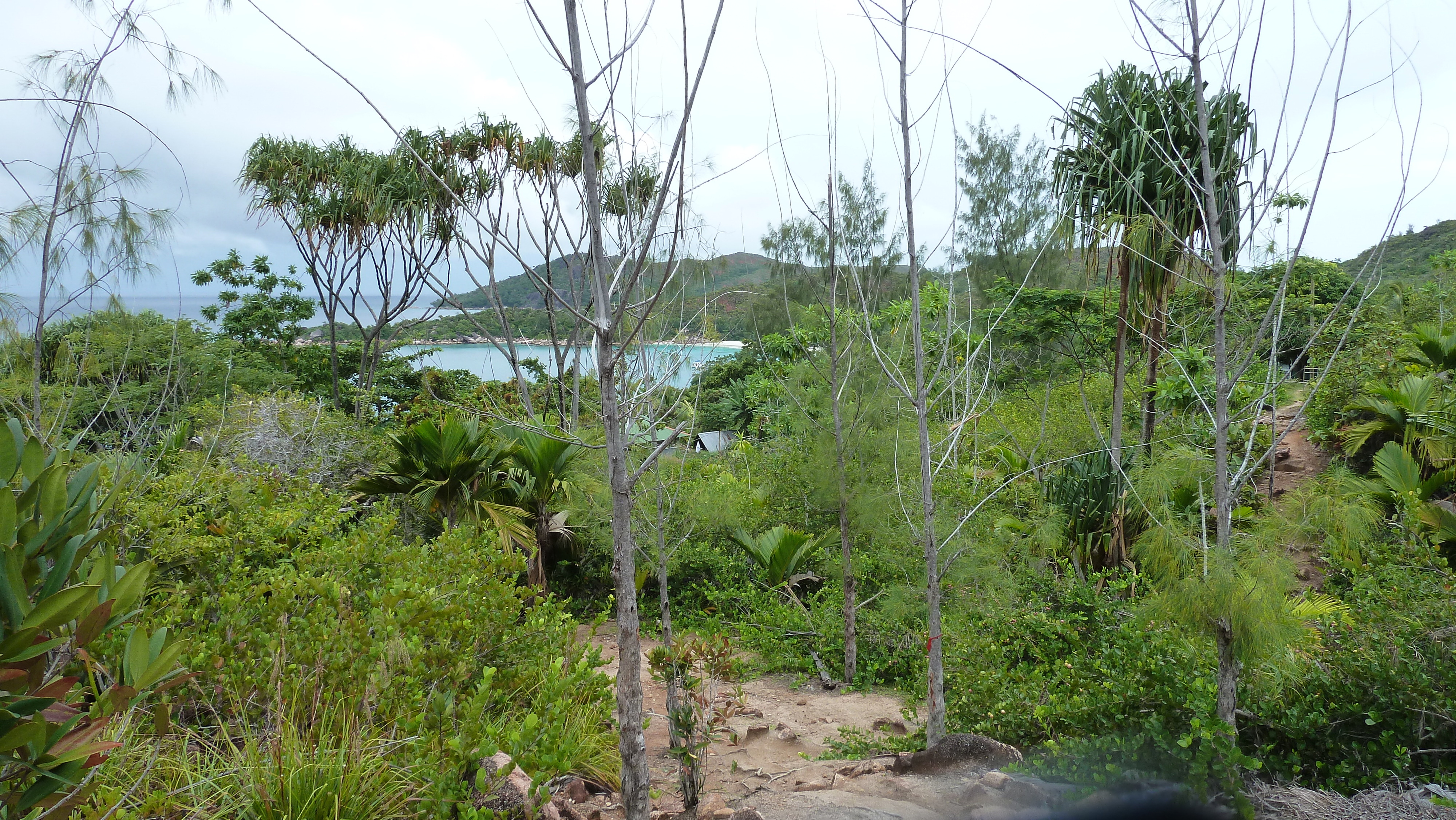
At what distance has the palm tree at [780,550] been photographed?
7770 millimetres

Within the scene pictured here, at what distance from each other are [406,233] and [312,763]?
12.7 meters

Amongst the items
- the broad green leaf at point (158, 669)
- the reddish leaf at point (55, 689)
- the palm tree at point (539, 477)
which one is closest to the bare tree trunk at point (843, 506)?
the palm tree at point (539, 477)

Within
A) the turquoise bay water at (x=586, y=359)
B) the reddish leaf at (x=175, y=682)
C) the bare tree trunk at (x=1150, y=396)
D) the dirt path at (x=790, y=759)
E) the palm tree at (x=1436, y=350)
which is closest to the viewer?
the reddish leaf at (x=175, y=682)

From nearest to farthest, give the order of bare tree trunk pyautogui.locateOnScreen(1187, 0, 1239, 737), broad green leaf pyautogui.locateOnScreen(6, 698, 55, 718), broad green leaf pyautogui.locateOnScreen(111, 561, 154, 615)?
broad green leaf pyautogui.locateOnScreen(6, 698, 55, 718) → broad green leaf pyautogui.locateOnScreen(111, 561, 154, 615) → bare tree trunk pyautogui.locateOnScreen(1187, 0, 1239, 737)

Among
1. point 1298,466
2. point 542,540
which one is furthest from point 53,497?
point 1298,466

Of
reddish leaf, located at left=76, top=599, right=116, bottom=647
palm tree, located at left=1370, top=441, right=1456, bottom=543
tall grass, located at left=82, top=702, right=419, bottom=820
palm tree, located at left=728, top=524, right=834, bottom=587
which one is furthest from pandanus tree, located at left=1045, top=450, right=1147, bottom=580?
reddish leaf, located at left=76, top=599, right=116, bottom=647

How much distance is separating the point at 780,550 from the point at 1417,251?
20.8 m

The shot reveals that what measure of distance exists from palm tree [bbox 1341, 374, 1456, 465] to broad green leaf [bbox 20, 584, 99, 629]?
8.81 m

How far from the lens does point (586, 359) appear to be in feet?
34.3

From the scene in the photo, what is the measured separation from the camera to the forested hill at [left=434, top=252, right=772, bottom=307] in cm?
390

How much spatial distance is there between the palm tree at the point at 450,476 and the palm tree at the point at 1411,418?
8.13m

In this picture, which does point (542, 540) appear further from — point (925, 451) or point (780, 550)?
point (925, 451)

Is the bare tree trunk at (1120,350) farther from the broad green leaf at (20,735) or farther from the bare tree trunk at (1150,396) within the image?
the broad green leaf at (20,735)

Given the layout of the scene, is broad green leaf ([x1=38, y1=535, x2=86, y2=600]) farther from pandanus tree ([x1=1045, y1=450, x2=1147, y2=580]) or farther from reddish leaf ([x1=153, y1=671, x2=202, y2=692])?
pandanus tree ([x1=1045, y1=450, x2=1147, y2=580])
